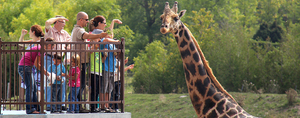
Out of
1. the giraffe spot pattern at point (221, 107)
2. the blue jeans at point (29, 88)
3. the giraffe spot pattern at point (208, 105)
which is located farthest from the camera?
the giraffe spot pattern at point (208, 105)

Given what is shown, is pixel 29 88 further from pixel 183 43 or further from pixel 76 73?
pixel 183 43

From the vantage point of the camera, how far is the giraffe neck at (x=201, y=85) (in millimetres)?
7637

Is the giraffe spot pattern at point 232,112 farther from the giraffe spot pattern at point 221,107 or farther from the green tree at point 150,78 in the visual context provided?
the green tree at point 150,78

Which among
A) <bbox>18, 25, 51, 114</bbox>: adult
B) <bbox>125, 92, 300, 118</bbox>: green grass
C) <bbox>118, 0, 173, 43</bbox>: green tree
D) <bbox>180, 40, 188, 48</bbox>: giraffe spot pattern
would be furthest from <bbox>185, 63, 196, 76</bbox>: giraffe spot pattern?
<bbox>118, 0, 173, 43</bbox>: green tree

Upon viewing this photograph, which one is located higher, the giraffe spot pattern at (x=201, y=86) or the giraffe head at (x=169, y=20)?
the giraffe head at (x=169, y=20)

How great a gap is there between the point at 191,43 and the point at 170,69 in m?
16.9

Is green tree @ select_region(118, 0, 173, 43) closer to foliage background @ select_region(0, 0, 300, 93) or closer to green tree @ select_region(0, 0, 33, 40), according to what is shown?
foliage background @ select_region(0, 0, 300, 93)

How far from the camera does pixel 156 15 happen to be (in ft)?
159

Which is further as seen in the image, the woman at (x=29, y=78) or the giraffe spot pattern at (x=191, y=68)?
the giraffe spot pattern at (x=191, y=68)

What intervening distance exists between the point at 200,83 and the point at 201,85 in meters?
0.04

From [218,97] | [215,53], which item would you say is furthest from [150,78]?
[218,97]

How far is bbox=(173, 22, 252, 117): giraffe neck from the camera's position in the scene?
7637mm

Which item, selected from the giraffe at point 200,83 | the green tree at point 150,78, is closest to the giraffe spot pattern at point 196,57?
the giraffe at point 200,83

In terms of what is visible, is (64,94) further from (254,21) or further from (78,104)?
(254,21)
